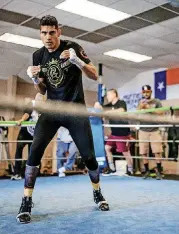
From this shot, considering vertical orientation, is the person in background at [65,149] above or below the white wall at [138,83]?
below

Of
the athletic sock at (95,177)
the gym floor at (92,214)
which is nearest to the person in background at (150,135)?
the gym floor at (92,214)

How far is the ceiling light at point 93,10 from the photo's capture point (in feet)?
17.0

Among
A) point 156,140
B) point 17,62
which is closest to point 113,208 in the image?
point 156,140

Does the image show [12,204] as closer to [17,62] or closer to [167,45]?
[167,45]

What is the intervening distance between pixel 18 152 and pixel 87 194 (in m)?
1.73

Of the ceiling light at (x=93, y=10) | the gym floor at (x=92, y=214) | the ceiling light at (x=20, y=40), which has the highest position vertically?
the ceiling light at (x=93, y=10)

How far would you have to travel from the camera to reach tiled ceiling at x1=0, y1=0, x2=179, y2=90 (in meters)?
5.21

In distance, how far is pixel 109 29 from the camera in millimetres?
6328

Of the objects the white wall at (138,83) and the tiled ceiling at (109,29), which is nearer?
the tiled ceiling at (109,29)

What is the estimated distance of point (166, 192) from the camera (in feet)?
8.70

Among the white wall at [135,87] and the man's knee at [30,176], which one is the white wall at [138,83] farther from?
the man's knee at [30,176]

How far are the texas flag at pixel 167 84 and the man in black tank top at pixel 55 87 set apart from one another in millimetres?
7299

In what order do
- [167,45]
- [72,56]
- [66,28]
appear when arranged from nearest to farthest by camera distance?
[72,56], [66,28], [167,45]

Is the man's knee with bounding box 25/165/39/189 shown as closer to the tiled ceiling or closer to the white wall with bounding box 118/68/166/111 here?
the tiled ceiling
